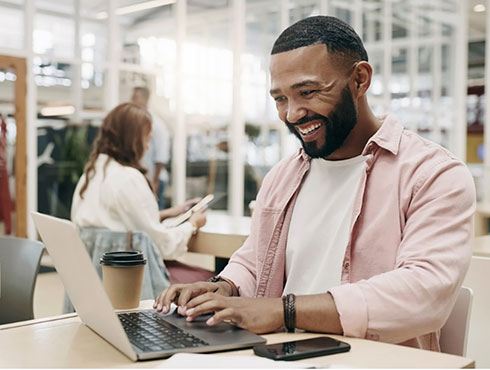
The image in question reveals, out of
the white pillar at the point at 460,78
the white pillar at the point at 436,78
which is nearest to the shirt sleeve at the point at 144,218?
the white pillar at the point at 436,78

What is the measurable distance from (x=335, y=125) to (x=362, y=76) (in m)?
0.14

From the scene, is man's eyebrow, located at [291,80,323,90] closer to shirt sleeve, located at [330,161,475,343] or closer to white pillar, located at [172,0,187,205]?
shirt sleeve, located at [330,161,475,343]

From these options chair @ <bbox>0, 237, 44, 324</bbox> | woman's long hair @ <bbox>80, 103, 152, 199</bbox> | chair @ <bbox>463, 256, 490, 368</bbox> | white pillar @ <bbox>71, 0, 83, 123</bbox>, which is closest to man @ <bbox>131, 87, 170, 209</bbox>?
white pillar @ <bbox>71, 0, 83, 123</bbox>

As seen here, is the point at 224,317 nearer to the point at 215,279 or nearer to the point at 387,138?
the point at 215,279

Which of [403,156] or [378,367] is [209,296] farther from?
[403,156]

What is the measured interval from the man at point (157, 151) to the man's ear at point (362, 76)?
4.96 m

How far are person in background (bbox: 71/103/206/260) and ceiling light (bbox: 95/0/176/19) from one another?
3532 millimetres

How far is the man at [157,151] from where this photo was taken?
659cm

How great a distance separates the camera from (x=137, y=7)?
22.5 ft

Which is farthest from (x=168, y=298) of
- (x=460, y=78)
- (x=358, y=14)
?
(x=460, y=78)

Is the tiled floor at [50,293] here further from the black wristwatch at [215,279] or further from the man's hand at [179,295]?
the man's hand at [179,295]

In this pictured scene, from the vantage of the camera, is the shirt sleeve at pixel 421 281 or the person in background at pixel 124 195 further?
the person in background at pixel 124 195

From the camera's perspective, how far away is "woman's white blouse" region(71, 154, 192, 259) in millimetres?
3113

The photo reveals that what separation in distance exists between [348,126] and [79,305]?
0.74 metres
